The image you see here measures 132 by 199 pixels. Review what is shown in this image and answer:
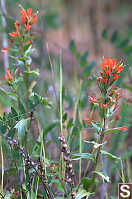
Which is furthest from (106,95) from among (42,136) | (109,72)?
(42,136)

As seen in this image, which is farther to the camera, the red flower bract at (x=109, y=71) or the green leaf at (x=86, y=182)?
the green leaf at (x=86, y=182)

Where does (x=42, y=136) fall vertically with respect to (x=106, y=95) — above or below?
below

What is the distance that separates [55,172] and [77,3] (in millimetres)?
3415

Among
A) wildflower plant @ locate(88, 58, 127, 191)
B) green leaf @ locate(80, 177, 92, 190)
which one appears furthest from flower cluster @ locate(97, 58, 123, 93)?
green leaf @ locate(80, 177, 92, 190)

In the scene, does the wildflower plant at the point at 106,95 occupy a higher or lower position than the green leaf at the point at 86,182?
higher

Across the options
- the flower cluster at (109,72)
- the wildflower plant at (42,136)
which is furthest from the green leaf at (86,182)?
the flower cluster at (109,72)

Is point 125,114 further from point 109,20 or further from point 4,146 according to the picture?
point 109,20

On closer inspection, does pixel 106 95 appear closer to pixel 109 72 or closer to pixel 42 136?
pixel 109 72

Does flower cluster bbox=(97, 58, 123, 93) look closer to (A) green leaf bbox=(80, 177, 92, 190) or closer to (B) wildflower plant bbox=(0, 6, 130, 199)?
(B) wildflower plant bbox=(0, 6, 130, 199)

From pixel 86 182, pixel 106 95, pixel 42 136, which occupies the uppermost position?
pixel 106 95

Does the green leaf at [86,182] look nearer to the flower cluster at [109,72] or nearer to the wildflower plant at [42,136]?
the wildflower plant at [42,136]

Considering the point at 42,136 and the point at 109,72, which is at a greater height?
the point at 109,72

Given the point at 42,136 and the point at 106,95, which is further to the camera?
the point at 42,136

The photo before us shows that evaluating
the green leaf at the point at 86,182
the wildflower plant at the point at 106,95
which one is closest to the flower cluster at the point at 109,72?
the wildflower plant at the point at 106,95
